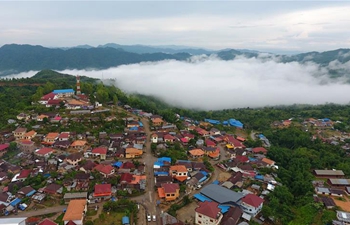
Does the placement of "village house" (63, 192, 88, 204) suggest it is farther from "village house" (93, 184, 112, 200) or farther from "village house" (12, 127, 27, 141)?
"village house" (12, 127, 27, 141)

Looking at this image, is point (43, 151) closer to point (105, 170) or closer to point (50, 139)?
point (50, 139)

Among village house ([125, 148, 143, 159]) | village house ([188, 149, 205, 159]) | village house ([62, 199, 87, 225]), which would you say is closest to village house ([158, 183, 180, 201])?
village house ([62, 199, 87, 225])

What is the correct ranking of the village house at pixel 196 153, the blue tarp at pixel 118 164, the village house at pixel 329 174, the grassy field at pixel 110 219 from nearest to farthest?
the grassy field at pixel 110 219, the blue tarp at pixel 118 164, the village house at pixel 329 174, the village house at pixel 196 153

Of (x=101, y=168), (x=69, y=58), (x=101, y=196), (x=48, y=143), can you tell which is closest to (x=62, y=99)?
(x=48, y=143)

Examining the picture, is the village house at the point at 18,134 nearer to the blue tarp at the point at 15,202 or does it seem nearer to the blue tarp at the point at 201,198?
the blue tarp at the point at 15,202

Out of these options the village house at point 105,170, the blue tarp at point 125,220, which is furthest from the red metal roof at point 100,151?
the blue tarp at point 125,220
